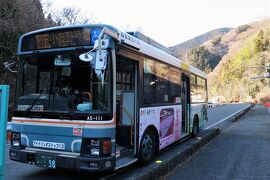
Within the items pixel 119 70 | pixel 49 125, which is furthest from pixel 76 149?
pixel 119 70

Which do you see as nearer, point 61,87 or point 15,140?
point 61,87

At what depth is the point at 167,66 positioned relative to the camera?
9.95 meters

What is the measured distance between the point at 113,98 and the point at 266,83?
9503 cm

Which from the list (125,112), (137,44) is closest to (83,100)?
(125,112)

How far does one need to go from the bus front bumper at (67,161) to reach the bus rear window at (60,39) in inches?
83.5

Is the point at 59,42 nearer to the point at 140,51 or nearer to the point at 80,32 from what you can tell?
the point at 80,32

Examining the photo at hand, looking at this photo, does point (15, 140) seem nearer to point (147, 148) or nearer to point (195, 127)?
point (147, 148)

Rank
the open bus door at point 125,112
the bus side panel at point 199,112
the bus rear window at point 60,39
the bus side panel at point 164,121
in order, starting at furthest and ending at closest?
the bus side panel at point 199,112, the bus side panel at point 164,121, the open bus door at point 125,112, the bus rear window at point 60,39

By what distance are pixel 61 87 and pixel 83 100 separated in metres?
0.61

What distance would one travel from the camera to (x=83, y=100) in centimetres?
646

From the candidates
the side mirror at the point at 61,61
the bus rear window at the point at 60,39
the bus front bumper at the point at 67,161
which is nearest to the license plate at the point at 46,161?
the bus front bumper at the point at 67,161

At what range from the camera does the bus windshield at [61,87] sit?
20.9ft

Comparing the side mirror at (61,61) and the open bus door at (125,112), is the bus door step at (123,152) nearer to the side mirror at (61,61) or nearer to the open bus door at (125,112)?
the open bus door at (125,112)

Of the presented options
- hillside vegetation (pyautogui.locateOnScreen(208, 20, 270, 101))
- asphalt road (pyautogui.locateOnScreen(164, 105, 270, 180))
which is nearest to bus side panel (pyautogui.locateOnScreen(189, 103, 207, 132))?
asphalt road (pyautogui.locateOnScreen(164, 105, 270, 180))
